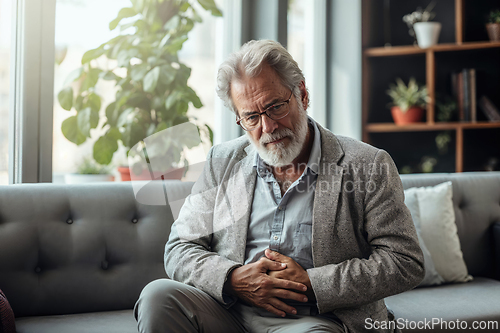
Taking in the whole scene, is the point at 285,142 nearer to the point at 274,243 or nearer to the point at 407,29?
the point at 274,243

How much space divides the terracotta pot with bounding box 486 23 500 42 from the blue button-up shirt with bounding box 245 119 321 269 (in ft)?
7.23

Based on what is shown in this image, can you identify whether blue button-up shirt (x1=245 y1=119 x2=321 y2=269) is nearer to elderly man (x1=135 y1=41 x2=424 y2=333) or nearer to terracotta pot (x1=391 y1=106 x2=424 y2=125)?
elderly man (x1=135 y1=41 x2=424 y2=333)

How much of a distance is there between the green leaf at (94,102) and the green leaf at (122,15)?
34 cm

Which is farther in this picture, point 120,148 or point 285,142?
point 120,148

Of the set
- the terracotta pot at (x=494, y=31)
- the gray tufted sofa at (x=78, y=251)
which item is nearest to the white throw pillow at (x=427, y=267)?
the gray tufted sofa at (x=78, y=251)

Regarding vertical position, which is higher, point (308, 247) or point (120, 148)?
point (120, 148)

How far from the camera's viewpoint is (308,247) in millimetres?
1350

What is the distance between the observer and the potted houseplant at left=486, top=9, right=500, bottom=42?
296cm

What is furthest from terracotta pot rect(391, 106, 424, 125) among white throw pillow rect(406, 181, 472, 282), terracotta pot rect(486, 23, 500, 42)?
white throw pillow rect(406, 181, 472, 282)

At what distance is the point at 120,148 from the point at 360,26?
183 cm

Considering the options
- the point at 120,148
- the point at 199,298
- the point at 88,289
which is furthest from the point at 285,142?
the point at 120,148

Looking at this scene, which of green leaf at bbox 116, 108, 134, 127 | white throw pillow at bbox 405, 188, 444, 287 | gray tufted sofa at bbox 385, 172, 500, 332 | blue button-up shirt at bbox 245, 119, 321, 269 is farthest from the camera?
green leaf at bbox 116, 108, 134, 127

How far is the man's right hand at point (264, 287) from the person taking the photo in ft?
4.19

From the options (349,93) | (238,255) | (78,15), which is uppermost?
(78,15)
